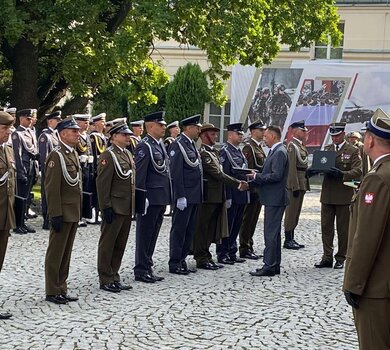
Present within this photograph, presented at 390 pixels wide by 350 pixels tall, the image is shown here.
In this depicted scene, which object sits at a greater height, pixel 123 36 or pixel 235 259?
pixel 123 36

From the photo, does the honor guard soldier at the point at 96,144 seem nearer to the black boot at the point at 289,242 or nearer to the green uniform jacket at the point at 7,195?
the black boot at the point at 289,242

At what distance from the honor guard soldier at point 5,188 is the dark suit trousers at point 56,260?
0.64m

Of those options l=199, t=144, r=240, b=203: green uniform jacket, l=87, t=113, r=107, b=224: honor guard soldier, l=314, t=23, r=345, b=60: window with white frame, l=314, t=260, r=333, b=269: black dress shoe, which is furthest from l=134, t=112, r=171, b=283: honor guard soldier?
l=314, t=23, r=345, b=60: window with white frame

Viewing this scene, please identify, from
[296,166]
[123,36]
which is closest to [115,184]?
[296,166]

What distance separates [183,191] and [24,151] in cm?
488

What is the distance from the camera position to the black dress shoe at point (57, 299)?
8.84 m

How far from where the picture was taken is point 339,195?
466 inches

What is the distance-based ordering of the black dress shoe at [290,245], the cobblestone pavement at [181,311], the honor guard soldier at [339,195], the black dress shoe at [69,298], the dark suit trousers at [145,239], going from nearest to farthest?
the cobblestone pavement at [181,311]
the black dress shoe at [69,298]
the dark suit trousers at [145,239]
the honor guard soldier at [339,195]
the black dress shoe at [290,245]

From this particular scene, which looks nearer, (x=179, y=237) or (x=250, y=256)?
(x=179, y=237)

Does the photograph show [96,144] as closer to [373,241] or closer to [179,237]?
[179,237]

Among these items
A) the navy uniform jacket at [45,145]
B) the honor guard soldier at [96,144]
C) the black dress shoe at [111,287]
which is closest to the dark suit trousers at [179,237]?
the black dress shoe at [111,287]

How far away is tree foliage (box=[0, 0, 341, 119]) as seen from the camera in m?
17.2

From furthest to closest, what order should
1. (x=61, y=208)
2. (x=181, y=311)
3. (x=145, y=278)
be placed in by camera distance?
1. (x=145, y=278)
2. (x=61, y=208)
3. (x=181, y=311)

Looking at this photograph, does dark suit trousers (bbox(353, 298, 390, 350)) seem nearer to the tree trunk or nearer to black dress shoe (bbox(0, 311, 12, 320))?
black dress shoe (bbox(0, 311, 12, 320))
